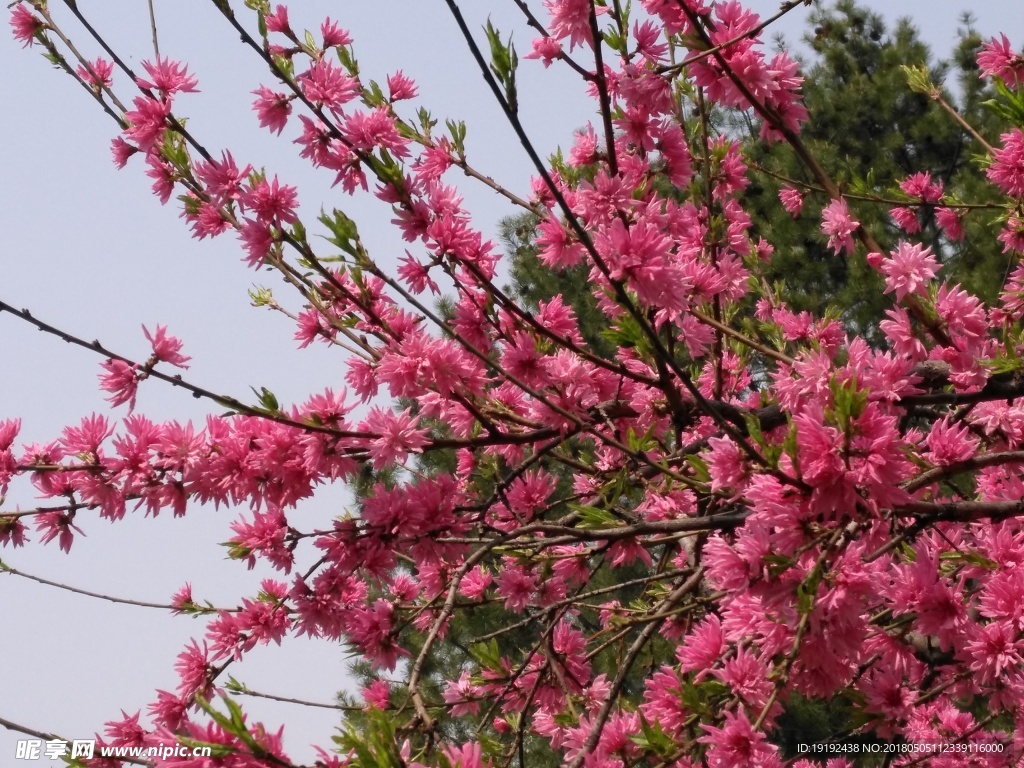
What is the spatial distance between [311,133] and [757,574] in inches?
74.7

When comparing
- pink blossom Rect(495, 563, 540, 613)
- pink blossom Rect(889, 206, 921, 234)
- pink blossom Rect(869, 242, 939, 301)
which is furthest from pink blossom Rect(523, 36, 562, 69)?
pink blossom Rect(889, 206, 921, 234)

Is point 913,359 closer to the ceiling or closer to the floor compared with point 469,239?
closer to the floor

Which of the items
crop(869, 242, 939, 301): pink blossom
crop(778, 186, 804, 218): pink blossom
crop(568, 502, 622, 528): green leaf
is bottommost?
crop(568, 502, 622, 528): green leaf

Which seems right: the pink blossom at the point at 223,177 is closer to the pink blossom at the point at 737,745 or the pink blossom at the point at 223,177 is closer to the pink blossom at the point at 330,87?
the pink blossom at the point at 330,87

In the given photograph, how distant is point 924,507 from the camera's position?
245cm

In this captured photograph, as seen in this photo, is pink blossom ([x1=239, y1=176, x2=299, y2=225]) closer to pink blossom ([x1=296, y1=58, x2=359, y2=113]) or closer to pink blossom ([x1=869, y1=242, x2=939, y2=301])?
pink blossom ([x1=296, y1=58, x2=359, y2=113])

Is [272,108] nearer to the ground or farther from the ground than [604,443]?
farther from the ground

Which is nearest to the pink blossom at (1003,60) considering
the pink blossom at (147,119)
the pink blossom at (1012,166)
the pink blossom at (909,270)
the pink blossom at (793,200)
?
the pink blossom at (1012,166)

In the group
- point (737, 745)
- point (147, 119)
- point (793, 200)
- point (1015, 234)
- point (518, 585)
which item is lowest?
point (737, 745)

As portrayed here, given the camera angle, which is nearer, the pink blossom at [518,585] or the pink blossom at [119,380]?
the pink blossom at [119,380]

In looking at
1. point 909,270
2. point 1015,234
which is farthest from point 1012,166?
point 909,270

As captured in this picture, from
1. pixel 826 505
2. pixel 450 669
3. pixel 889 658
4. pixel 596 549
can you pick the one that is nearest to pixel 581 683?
pixel 596 549

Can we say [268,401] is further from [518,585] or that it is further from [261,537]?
[518,585]

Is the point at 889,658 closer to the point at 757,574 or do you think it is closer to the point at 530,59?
the point at 757,574
